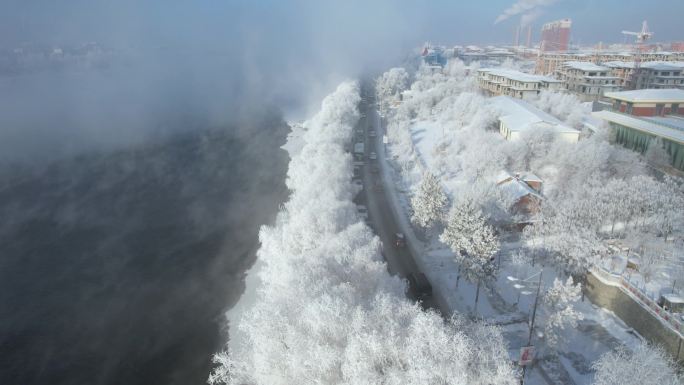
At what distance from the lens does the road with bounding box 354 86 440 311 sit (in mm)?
21406

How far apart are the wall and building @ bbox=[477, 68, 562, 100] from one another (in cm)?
3256

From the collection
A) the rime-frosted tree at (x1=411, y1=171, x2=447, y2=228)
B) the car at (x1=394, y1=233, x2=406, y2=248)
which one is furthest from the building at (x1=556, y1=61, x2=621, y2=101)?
the car at (x1=394, y1=233, x2=406, y2=248)

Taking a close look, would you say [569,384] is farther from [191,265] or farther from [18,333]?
[18,333]

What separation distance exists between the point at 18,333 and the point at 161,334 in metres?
6.56

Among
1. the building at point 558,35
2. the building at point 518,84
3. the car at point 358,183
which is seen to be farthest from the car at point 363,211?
the building at point 558,35

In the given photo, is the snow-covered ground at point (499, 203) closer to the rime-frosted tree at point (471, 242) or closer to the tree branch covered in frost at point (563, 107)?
the tree branch covered in frost at point (563, 107)

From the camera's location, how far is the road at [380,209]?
21406mm

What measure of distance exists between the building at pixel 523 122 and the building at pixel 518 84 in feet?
21.3

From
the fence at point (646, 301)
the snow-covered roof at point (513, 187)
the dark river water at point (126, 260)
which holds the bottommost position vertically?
the dark river water at point (126, 260)

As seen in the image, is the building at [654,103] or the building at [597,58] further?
the building at [597,58]

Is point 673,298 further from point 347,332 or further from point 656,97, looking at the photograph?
point 656,97

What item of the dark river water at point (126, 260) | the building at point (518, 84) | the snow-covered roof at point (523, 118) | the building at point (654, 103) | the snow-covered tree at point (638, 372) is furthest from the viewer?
the building at point (518, 84)

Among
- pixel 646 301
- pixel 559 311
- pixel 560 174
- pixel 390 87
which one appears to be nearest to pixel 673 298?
pixel 646 301

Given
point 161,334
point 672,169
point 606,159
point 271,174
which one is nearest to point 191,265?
point 161,334
